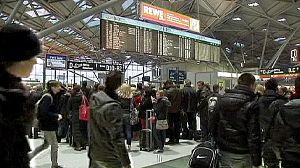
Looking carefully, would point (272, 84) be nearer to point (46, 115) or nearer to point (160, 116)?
point (160, 116)

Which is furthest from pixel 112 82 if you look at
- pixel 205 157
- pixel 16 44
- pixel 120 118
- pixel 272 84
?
pixel 272 84

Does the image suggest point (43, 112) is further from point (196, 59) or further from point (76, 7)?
point (76, 7)

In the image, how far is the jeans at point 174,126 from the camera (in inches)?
393

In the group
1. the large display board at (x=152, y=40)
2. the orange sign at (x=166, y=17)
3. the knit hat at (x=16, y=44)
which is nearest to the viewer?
the knit hat at (x=16, y=44)

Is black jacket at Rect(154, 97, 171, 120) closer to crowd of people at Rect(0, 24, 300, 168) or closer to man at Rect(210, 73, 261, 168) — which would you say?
crowd of people at Rect(0, 24, 300, 168)

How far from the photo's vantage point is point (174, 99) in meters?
9.84

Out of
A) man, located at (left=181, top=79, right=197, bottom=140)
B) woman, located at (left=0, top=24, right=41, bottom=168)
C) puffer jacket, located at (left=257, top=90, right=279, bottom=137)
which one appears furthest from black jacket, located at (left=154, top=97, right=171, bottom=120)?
woman, located at (left=0, top=24, right=41, bottom=168)

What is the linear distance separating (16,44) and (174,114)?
8.69 metres

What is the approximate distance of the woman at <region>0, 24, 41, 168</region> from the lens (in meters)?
1.40

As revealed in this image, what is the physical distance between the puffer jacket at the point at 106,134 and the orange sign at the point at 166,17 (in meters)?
5.74

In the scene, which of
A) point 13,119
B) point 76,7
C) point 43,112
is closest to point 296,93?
point 13,119

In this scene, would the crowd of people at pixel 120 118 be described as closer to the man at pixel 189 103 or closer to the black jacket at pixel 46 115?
the black jacket at pixel 46 115

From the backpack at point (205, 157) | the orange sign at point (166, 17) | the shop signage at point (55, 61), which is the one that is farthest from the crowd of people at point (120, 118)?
the shop signage at point (55, 61)

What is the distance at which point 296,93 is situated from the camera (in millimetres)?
3607
